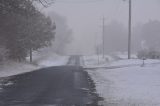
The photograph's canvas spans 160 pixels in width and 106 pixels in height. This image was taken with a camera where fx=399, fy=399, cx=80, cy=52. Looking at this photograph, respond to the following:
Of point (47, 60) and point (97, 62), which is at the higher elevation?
point (97, 62)

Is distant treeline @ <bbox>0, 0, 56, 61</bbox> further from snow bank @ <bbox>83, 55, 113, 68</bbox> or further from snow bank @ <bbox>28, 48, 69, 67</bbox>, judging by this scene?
snow bank @ <bbox>83, 55, 113, 68</bbox>

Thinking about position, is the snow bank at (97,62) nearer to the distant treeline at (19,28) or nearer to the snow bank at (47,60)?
the snow bank at (47,60)

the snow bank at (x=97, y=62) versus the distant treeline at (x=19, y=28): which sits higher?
the distant treeline at (x=19, y=28)

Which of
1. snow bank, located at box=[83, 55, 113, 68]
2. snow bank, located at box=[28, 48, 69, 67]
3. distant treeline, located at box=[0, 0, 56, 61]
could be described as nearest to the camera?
distant treeline, located at box=[0, 0, 56, 61]

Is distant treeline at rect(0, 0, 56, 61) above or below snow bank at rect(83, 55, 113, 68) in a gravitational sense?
above

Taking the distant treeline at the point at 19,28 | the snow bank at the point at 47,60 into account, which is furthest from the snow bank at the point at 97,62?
the distant treeline at the point at 19,28

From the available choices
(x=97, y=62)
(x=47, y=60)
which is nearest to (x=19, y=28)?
(x=97, y=62)

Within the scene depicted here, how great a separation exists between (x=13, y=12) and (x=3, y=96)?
17496 millimetres

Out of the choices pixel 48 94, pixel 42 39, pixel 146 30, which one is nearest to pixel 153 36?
pixel 146 30

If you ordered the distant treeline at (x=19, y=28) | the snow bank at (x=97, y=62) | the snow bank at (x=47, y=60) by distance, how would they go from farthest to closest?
the snow bank at (x=47, y=60)
the snow bank at (x=97, y=62)
the distant treeline at (x=19, y=28)

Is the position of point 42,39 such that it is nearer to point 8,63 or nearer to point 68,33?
point 8,63

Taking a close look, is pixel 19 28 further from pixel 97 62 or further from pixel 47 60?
pixel 47 60

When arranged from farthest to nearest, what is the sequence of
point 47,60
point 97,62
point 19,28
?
point 47,60 → point 97,62 → point 19,28

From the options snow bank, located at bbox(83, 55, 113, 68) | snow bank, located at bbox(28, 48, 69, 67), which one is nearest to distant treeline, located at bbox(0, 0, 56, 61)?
snow bank, located at bbox(28, 48, 69, 67)
